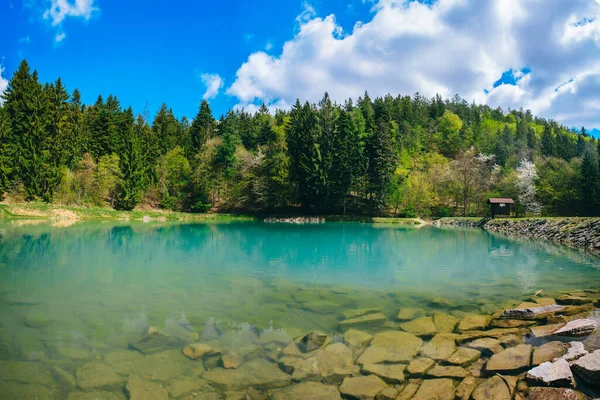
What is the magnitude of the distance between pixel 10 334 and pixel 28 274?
5686 mm

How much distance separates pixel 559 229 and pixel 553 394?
94.9ft

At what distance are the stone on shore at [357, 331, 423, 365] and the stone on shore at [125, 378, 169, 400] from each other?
110 inches

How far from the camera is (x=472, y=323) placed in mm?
6887

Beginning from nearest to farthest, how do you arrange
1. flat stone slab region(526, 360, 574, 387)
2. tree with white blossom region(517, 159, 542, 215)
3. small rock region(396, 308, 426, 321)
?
flat stone slab region(526, 360, 574, 387), small rock region(396, 308, 426, 321), tree with white blossom region(517, 159, 542, 215)

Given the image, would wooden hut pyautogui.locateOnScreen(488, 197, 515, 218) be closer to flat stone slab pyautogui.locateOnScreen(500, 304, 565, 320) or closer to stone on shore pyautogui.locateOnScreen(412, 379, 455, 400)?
flat stone slab pyautogui.locateOnScreen(500, 304, 565, 320)

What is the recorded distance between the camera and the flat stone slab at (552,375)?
13.8ft

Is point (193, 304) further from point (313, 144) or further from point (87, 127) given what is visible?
point (87, 127)

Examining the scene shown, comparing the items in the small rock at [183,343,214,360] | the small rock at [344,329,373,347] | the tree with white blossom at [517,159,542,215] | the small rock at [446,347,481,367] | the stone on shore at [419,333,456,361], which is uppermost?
the tree with white blossom at [517,159,542,215]

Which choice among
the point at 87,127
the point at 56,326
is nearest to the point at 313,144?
the point at 87,127

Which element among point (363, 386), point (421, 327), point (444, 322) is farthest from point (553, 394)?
point (444, 322)

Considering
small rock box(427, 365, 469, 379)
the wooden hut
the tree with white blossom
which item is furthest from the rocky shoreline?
small rock box(427, 365, 469, 379)

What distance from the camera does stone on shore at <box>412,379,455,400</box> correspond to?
4.25 meters

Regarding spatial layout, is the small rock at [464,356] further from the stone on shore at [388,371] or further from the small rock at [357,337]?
the small rock at [357,337]

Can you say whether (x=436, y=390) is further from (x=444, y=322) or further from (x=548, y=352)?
(x=444, y=322)
